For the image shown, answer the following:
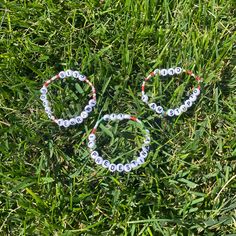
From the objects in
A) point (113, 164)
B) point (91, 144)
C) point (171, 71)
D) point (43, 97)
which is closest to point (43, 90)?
point (43, 97)

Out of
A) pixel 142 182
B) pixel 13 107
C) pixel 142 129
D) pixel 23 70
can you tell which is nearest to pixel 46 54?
pixel 23 70

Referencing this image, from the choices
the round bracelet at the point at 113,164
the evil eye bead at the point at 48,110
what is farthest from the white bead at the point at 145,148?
the evil eye bead at the point at 48,110

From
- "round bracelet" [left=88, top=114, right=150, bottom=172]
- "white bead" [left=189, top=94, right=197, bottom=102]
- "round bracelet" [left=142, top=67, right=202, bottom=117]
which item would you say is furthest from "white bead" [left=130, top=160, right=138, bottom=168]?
"white bead" [left=189, top=94, right=197, bottom=102]

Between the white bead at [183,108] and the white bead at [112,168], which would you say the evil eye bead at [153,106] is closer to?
the white bead at [183,108]

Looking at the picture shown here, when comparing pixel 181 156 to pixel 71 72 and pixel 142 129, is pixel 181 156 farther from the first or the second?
pixel 71 72

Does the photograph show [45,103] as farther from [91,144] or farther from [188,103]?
[188,103]

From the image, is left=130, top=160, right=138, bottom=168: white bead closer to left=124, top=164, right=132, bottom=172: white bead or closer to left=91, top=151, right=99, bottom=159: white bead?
left=124, top=164, right=132, bottom=172: white bead
